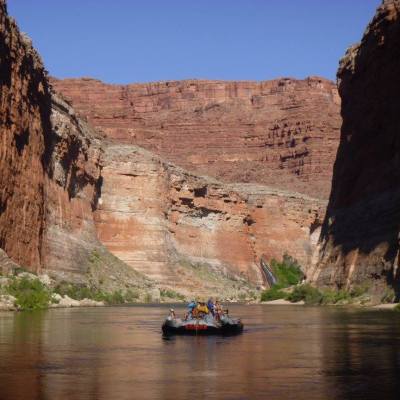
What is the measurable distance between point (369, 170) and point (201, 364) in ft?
151

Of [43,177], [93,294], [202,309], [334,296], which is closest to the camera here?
[202,309]

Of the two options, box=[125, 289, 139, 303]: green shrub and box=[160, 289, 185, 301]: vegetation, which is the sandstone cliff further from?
box=[160, 289, 185, 301]: vegetation

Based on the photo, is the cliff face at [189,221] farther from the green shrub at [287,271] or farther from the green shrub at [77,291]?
the green shrub at [77,291]

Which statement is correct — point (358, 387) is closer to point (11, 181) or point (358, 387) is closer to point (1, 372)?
point (1, 372)

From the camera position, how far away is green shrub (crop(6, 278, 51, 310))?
178 ft

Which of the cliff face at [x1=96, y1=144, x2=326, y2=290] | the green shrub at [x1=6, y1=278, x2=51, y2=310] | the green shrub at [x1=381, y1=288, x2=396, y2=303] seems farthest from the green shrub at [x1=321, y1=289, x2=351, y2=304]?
the cliff face at [x1=96, y1=144, x2=326, y2=290]

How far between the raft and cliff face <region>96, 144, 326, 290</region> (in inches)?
2551

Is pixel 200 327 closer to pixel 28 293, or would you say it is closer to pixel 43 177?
pixel 28 293

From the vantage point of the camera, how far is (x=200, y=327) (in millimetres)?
31359

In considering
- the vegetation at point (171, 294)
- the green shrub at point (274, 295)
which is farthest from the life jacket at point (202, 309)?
the vegetation at point (171, 294)

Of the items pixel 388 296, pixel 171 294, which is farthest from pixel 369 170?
pixel 171 294

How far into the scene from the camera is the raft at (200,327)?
103 feet

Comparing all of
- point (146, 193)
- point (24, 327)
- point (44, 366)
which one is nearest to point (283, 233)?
point (146, 193)

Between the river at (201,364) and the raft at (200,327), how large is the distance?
0.68 m
